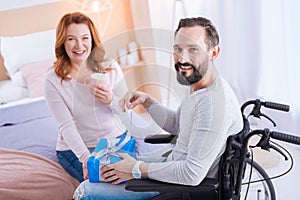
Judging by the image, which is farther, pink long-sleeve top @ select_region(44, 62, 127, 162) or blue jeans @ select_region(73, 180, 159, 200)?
pink long-sleeve top @ select_region(44, 62, 127, 162)

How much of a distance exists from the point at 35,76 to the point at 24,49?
13.7 inches

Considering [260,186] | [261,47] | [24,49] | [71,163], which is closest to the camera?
[71,163]

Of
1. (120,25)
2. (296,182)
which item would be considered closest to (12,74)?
(120,25)

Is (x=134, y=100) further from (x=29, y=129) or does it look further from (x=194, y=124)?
(x=29, y=129)

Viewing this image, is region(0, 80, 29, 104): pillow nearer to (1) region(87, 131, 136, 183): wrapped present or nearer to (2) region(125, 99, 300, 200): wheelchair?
(1) region(87, 131, 136, 183): wrapped present

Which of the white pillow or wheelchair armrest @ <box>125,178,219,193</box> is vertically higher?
the white pillow

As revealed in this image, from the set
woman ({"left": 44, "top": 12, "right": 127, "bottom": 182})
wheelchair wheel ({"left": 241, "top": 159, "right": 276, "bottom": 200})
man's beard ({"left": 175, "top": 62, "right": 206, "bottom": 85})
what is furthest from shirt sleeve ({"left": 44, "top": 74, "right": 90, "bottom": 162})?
wheelchair wheel ({"left": 241, "top": 159, "right": 276, "bottom": 200})

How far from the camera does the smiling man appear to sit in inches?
45.4

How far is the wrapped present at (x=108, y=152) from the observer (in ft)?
4.27

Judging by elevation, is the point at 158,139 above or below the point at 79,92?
below

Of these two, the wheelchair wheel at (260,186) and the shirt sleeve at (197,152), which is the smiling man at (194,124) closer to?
the shirt sleeve at (197,152)

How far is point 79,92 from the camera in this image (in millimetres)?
1535

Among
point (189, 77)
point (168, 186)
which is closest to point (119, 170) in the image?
point (168, 186)

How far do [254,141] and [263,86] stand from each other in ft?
1.23
